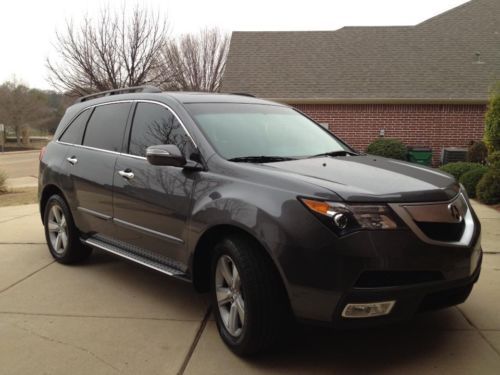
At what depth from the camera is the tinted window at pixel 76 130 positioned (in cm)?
→ 521

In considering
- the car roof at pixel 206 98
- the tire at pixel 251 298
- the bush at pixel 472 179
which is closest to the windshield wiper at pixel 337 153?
the car roof at pixel 206 98

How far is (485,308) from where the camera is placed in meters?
4.02

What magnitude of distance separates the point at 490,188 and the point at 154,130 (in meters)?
6.85

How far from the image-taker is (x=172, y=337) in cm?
357

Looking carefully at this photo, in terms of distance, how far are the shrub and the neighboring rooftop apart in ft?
20.8

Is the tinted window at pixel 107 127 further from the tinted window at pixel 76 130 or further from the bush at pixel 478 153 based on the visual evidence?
the bush at pixel 478 153

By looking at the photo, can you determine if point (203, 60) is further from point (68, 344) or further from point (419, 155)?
point (68, 344)

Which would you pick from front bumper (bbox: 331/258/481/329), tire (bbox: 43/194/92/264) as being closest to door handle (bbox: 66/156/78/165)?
tire (bbox: 43/194/92/264)

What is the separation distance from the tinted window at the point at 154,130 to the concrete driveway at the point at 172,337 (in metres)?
1.31

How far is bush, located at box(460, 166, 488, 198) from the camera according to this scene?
9867 mm

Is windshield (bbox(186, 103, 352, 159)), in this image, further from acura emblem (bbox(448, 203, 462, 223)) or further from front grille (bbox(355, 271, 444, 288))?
front grille (bbox(355, 271, 444, 288))

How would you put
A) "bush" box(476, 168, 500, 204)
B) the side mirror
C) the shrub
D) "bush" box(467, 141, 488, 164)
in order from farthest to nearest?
"bush" box(467, 141, 488, 164)
the shrub
"bush" box(476, 168, 500, 204)
the side mirror

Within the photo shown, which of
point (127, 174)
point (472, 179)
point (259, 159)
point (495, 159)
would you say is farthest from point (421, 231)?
point (472, 179)

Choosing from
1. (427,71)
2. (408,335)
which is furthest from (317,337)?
(427,71)
